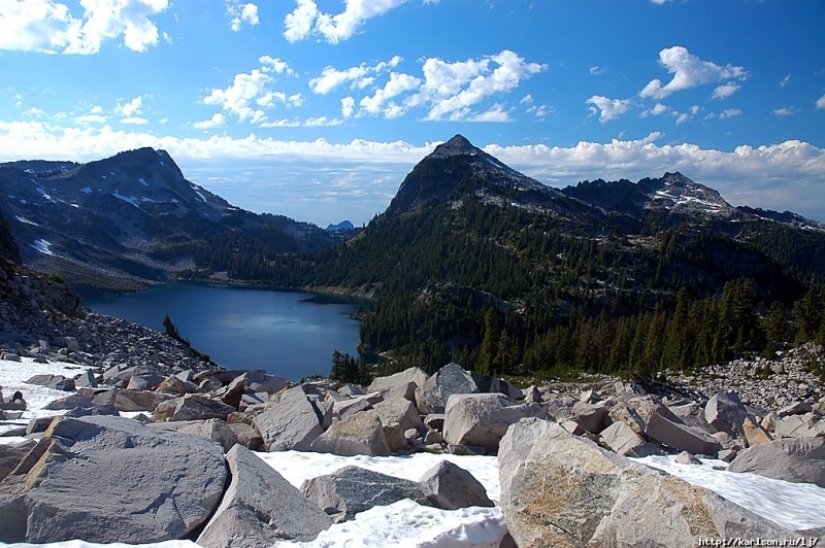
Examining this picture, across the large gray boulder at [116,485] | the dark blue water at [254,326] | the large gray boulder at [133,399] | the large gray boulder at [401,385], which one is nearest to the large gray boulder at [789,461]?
the large gray boulder at [401,385]

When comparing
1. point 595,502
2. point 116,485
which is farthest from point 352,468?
point 595,502

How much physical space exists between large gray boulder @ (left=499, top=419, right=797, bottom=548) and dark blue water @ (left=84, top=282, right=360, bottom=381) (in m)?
79.6

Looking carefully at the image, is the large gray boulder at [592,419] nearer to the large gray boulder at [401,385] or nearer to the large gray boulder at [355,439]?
the large gray boulder at [401,385]

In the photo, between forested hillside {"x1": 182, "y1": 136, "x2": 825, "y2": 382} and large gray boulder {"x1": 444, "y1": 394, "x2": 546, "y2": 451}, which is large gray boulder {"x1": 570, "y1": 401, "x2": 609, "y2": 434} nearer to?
large gray boulder {"x1": 444, "y1": 394, "x2": 546, "y2": 451}

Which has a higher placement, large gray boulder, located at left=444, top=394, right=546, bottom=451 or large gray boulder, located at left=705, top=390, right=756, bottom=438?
large gray boulder, located at left=444, top=394, right=546, bottom=451

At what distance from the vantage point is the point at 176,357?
36.1 meters

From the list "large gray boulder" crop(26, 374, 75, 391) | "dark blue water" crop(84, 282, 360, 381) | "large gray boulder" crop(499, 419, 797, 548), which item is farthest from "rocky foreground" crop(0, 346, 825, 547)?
"dark blue water" crop(84, 282, 360, 381)

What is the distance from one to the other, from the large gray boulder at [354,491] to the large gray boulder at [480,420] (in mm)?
4129

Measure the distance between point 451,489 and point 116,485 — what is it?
5.20 meters

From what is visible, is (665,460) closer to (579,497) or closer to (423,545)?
(579,497)

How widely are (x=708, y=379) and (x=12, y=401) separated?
5534 centimetres

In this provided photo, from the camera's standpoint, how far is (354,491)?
30.4 feet

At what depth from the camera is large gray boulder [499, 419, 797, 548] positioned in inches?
244

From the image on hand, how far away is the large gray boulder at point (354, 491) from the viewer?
894 centimetres
